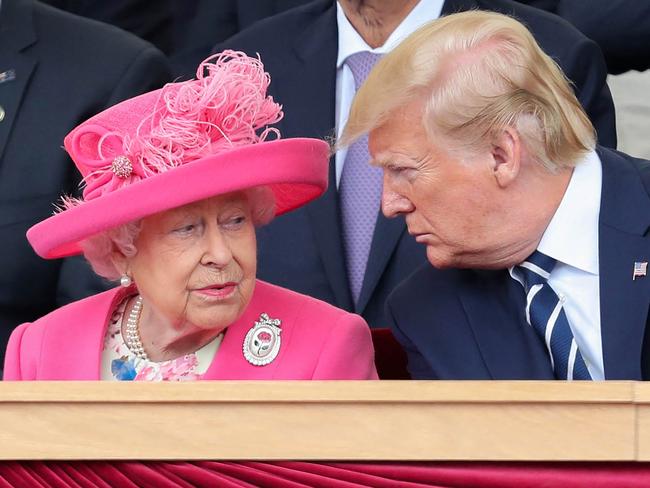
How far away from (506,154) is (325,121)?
2.46ft

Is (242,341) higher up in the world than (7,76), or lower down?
lower down

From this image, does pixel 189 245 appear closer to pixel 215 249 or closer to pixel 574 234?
pixel 215 249

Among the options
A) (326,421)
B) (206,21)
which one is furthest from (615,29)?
(326,421)

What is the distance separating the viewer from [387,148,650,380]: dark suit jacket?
2289mm

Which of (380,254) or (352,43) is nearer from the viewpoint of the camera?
Answer: (380,254)

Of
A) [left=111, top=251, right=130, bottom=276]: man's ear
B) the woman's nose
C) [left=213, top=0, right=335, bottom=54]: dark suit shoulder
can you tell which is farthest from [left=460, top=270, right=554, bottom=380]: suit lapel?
[left=213, top=0, right=335, bottom=54]: dark suit shoulder

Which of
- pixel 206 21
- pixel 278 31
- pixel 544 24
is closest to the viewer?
pixel 544 24

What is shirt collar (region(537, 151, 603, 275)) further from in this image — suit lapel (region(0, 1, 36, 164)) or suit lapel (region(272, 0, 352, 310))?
suit lapel (region(0, 1, 36, 164))

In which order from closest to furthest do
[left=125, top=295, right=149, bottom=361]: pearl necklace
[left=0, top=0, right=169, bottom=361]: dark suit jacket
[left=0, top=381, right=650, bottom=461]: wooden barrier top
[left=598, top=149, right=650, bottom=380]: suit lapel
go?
1. [left=0, top=381, right=650, bottom=461]: wooden barrier top
2. [left=598, top=149, right=650, bottom=380]: suit lapel
3. [left=125, top=295, right=149, bottom=361]: pearl necklace
4. [left=0, top=0, right=169, bottom=361]: dark suit jacket

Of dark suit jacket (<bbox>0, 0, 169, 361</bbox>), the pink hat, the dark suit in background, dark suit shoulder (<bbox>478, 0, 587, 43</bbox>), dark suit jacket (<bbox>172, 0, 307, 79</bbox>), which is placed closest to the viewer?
the pink hat

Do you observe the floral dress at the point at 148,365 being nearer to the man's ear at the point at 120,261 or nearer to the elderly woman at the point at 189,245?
the elderly woman at the point at 189,245

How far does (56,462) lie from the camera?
184cm

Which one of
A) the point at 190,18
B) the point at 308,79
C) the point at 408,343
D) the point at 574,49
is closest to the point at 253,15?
the point at 190,18

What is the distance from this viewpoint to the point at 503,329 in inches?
96.1
